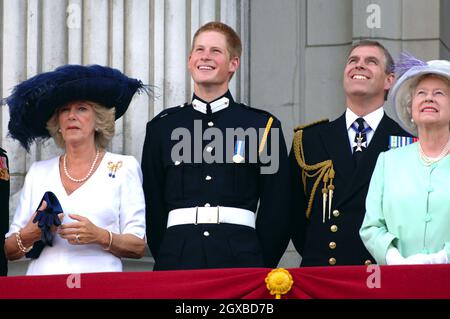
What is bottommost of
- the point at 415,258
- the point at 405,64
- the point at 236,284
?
the point at 236,284

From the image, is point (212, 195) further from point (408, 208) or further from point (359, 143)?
point (408, 208)

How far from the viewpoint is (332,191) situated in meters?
9.14

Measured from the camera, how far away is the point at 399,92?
880 cm

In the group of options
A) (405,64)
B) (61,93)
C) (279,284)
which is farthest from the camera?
(61,93)

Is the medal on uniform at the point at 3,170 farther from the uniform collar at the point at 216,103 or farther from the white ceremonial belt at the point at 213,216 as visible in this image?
the uniform collar at the point at 216,103

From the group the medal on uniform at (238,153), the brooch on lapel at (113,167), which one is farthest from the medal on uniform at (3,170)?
the medal on uniform at (238,153)

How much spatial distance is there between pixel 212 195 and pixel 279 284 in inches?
44.8

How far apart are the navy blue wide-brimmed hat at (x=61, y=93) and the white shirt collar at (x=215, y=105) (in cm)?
31

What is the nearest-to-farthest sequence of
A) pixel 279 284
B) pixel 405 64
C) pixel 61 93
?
1. pixel 279 284
2. pixel 405 64
3. pixel 61 93

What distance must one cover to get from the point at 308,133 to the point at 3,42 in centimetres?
217

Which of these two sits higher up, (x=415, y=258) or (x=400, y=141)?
(x=400, y=141)

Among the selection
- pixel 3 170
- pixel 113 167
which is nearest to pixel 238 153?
pixel 113 167
